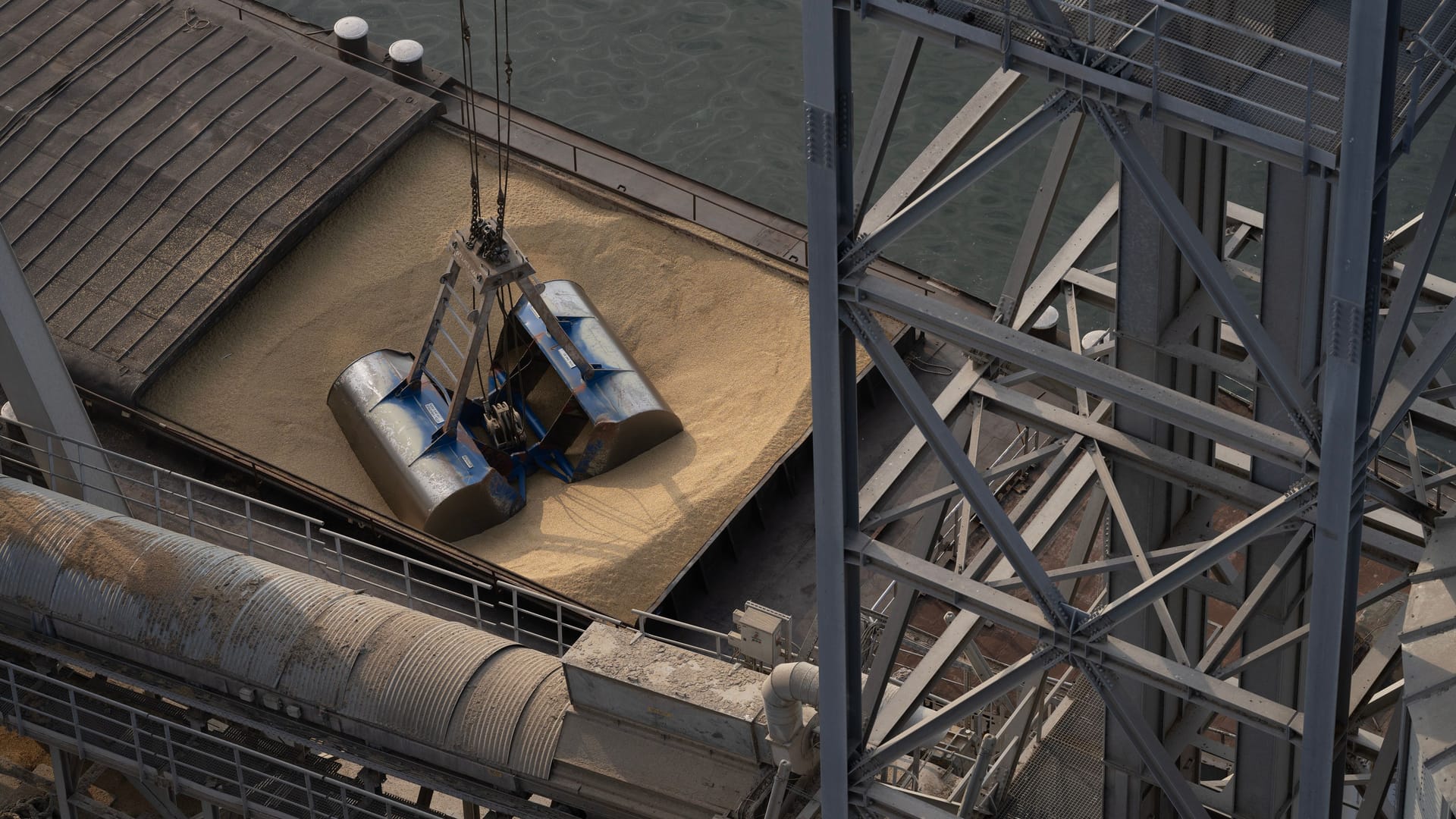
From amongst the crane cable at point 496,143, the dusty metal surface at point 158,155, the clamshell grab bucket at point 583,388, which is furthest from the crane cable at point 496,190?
the dusty metal surface at point 158,155

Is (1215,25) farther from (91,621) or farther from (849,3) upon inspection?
(91,621)

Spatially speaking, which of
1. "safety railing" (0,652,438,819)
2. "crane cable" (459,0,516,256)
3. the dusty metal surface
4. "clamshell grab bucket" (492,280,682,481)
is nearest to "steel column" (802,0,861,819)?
"safety railing" (0,652,438,819)

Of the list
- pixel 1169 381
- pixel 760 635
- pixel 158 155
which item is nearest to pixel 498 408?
pixel 158 155

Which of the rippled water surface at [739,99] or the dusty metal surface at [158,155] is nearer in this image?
the dusty metal surface at [158,155]

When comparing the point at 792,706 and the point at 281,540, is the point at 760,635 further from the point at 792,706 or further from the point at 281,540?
the point at 281,540

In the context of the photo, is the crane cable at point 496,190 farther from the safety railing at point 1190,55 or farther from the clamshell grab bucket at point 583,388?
the safety railing at point 1190,55
